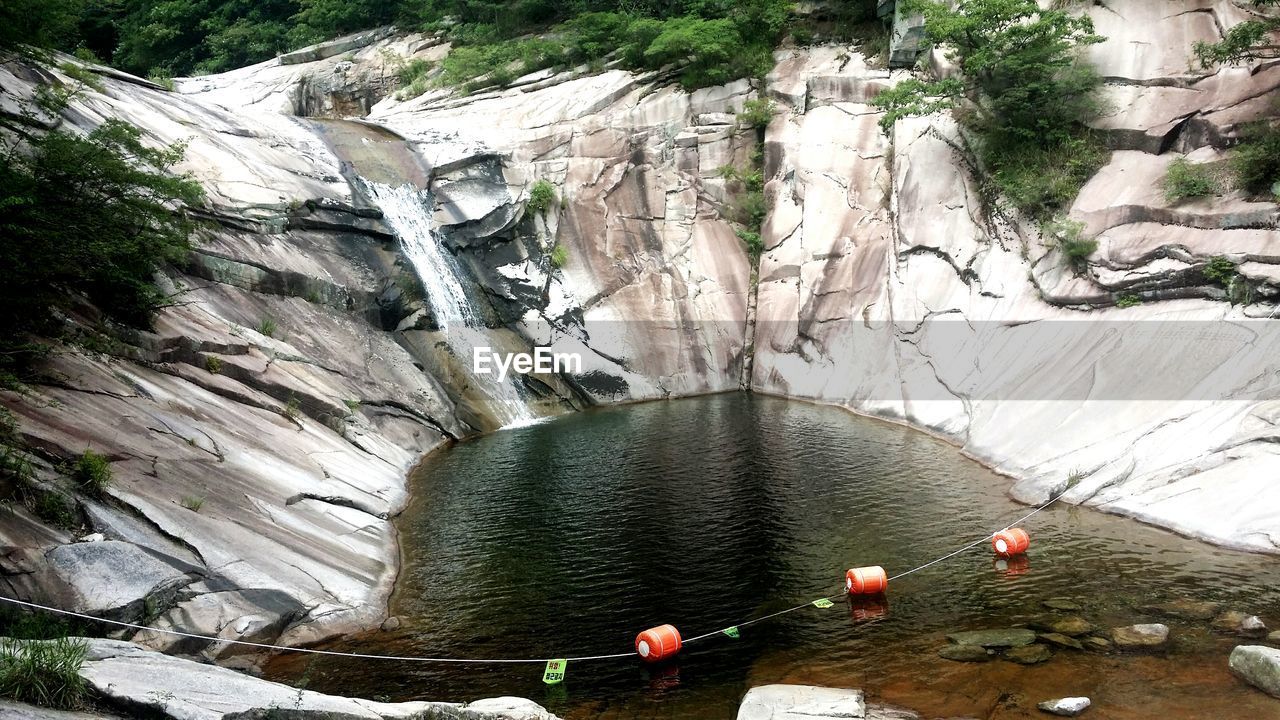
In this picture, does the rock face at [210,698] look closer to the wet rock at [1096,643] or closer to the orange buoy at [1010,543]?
the wet rock at [1096,643]

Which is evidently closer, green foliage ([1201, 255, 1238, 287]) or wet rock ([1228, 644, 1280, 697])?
wet rock ([1228, 644, 1280, 697])

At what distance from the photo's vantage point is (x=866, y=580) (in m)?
11.6

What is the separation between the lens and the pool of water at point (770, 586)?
9227 millimetres

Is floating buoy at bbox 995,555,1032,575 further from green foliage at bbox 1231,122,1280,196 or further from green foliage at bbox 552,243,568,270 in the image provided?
green foliage at bbox 552,243,568,270

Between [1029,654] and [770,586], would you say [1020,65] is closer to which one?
[770,586]

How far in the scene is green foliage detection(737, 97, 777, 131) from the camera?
3222cm

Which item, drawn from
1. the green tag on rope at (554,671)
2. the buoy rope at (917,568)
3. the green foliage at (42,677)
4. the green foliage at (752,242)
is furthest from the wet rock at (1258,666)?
the green foliage at (752,242)

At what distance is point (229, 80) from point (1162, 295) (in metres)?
41.0

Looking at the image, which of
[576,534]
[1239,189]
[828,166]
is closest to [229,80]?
[828,166]

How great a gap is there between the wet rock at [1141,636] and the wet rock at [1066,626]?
306 mm

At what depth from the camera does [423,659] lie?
1068 centimetres

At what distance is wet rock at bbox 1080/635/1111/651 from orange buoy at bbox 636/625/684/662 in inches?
189

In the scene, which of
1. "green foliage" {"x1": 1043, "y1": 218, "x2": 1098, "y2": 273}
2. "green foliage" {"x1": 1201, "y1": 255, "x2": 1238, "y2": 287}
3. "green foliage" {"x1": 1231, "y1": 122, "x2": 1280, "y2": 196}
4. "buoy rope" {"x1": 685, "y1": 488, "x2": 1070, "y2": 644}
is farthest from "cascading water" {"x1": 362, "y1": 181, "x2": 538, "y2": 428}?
"green foliage" {"x1": 1231, "y1": 122, "x2": 1280, "y2": 196}

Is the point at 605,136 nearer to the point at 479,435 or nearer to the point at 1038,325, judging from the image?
the point at 479,435
